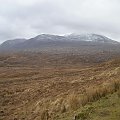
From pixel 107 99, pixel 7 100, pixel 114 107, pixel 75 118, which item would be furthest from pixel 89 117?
pixel 7 100

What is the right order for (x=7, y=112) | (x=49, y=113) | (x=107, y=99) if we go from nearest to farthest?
(x=107, y=99) → (x=49, y=113) → (x=7, y=112)

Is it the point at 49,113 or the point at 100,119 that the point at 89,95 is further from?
the point at 100,119

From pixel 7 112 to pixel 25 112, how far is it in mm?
1819

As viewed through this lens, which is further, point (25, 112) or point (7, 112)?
point (7, 112)

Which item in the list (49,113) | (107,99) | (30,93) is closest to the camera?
(107,99)

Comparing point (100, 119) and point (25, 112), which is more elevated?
point (100, 119)

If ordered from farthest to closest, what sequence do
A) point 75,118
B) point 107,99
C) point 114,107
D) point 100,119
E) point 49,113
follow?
1. point 49,113
2. point 107,99
3. point 114,107
4. point 75,118
5. point 100,119

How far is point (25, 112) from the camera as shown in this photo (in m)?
18.5

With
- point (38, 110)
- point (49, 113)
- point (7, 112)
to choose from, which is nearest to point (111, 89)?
point (49, 113)

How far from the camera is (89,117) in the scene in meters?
10.4

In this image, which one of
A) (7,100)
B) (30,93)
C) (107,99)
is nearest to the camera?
(107,99)

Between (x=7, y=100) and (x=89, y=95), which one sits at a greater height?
(x=89, y=95)

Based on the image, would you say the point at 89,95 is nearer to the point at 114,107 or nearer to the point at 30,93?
the point at 114,107

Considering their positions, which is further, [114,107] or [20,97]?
[20,97]
